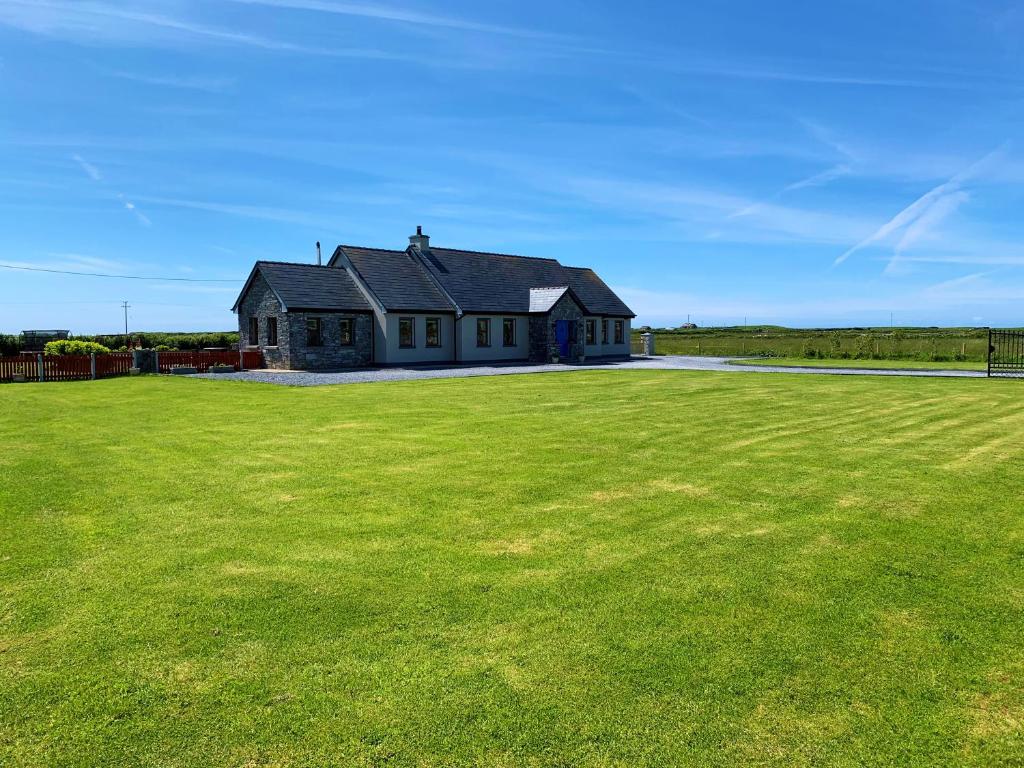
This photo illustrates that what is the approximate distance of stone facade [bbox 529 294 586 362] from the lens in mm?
41219

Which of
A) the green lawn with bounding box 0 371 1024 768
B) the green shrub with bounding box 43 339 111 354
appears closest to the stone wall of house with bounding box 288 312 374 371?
the green shrub with bounding box 43 339 111 354

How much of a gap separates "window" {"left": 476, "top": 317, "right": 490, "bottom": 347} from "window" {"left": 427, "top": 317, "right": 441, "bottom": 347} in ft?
8.06

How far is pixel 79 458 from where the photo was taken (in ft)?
35.1

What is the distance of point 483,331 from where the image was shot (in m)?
39.8

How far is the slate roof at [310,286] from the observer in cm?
3334

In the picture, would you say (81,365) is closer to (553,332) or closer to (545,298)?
(553,332)

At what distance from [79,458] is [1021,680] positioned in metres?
11.7

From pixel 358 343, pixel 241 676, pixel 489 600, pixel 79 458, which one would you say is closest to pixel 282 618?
pixel 241 676

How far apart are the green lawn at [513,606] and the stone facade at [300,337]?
2269 centimetres

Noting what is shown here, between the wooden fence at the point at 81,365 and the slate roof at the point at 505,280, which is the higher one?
the slate roof at the point at 505,280

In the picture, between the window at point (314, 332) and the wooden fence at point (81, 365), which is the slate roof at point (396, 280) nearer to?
the window at point (314, 332)

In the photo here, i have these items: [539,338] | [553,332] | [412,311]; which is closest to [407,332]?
[412,311]

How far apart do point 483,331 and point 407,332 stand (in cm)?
493

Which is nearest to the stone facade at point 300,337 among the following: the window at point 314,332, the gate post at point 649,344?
the window at point 314,332
